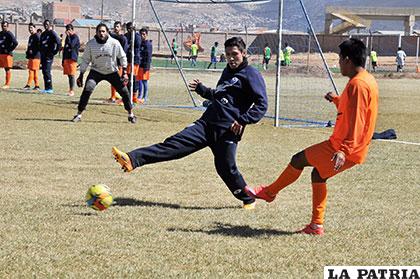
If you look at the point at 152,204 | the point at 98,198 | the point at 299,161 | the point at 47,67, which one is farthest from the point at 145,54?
the point at 299,161

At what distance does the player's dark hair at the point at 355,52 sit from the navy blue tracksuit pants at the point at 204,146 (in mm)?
1716

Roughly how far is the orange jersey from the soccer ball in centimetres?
218

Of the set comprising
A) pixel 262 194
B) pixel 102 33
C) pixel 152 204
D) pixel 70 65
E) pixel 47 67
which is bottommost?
pixel 152 204

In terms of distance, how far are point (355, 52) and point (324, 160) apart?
934 mm

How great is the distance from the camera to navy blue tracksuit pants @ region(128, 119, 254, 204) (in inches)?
342

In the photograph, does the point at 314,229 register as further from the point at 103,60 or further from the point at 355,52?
the point at 103,60

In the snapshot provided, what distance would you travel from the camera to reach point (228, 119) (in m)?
8.83

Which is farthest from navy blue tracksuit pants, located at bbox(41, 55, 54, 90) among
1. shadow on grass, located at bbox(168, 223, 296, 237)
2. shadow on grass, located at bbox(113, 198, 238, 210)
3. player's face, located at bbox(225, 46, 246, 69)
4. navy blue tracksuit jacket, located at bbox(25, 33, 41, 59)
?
shadow on grass, located at bbox(168, 223, 296, 237)

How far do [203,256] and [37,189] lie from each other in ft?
11.2

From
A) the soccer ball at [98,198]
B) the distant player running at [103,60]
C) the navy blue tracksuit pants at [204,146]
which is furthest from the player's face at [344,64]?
the distant player running at [103,60]

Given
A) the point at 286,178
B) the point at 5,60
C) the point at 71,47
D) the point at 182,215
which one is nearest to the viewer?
the point at 286,178

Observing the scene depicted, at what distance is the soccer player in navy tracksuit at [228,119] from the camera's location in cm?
871

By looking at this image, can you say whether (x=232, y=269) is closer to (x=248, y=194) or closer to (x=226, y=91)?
(x=248, y=194)

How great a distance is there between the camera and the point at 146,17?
89.5ft
